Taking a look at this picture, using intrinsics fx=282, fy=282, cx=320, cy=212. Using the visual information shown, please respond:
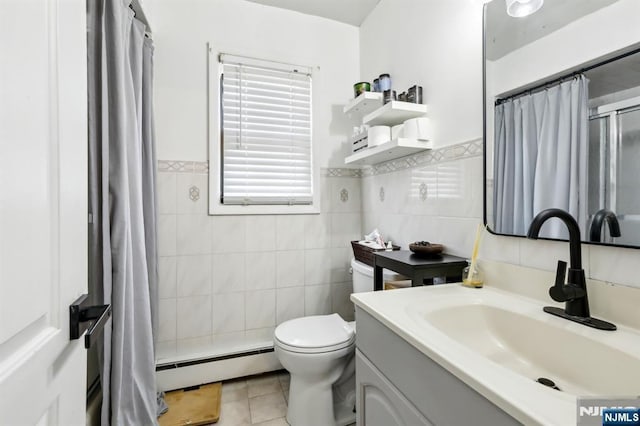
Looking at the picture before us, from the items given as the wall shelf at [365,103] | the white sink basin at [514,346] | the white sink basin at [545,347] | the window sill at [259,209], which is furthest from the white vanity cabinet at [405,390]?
the wall shelf at [365,103]

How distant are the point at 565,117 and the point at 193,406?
2.08 meters

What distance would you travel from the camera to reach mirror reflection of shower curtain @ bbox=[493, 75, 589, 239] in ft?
2.71

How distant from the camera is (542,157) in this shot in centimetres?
92

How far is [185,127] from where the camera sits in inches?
70.3

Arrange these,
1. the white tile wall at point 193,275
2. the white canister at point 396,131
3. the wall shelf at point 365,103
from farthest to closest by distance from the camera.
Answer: the white tile wall at point 193,275, the wall shelf at point 365,103, the white canister at point 396,131

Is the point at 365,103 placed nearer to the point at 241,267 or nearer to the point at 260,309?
the point at 241,267

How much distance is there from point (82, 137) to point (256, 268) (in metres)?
1.41

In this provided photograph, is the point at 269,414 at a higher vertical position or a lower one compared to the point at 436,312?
lower

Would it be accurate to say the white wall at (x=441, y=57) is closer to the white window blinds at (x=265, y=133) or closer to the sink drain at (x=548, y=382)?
the white window blinds at (x=265, y=133)

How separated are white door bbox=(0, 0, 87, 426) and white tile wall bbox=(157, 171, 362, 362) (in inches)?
47.1

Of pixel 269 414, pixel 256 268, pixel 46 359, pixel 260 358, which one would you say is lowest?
A: pixel 269 414

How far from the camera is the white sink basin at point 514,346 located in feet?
1.52

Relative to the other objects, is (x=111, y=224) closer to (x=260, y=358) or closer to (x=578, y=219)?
(x=260, y=358)

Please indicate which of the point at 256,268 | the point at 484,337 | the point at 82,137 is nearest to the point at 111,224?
the point at 82,137
